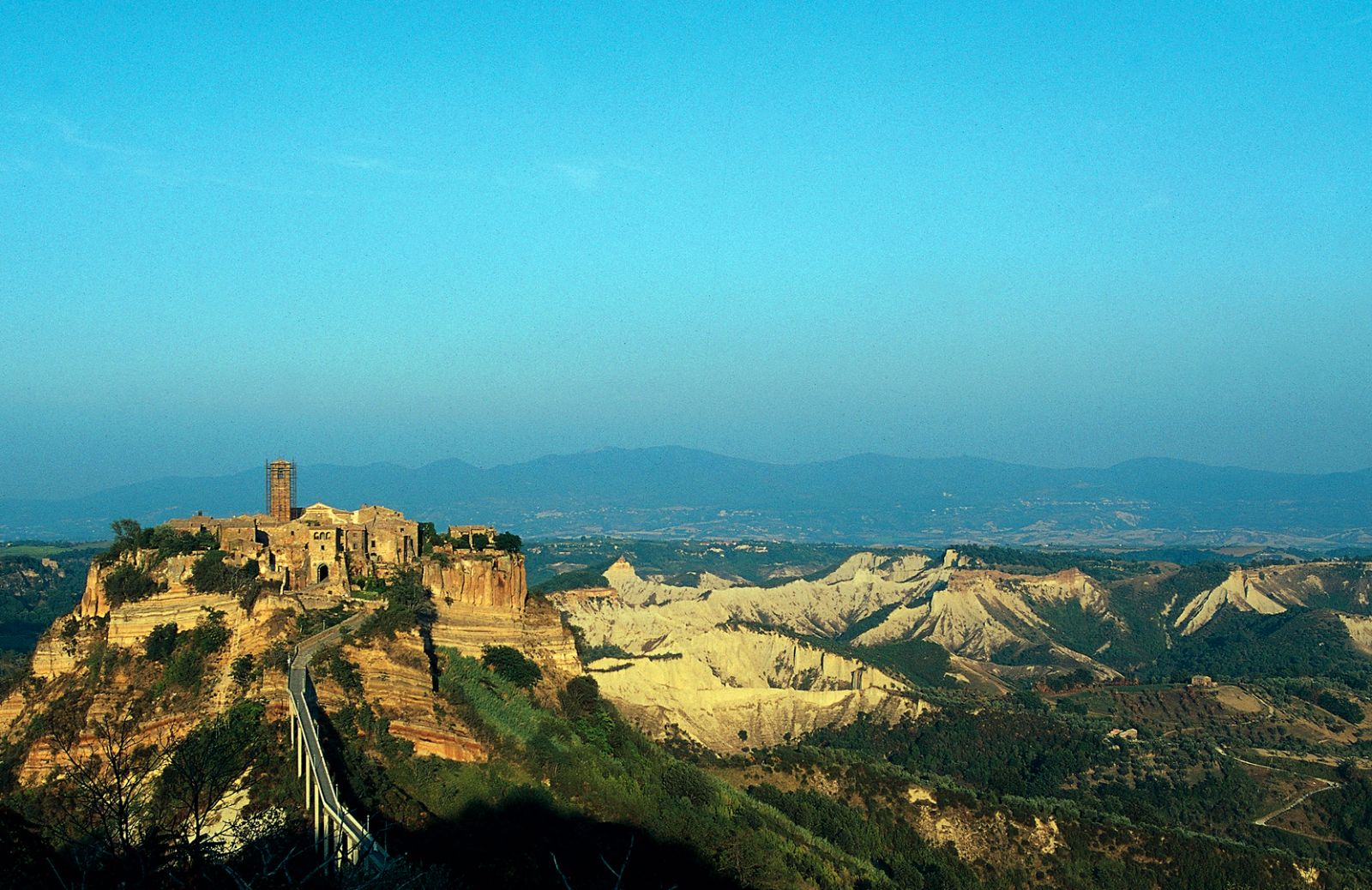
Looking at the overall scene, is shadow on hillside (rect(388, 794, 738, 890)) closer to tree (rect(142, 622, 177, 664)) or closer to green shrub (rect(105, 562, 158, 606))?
tree (rect(142, 622, 177, 664))

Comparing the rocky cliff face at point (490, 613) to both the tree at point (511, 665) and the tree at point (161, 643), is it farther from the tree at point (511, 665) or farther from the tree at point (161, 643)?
Answer: the tree at point (161, 643)

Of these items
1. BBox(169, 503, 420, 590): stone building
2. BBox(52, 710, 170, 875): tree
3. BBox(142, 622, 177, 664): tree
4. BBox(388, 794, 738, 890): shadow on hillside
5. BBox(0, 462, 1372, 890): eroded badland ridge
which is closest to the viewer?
BBox(52, 710, 170, 875): tree

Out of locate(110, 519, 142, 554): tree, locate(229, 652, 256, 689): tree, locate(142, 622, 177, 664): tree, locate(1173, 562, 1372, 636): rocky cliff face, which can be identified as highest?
locate(110, 519, 142, 554): tree

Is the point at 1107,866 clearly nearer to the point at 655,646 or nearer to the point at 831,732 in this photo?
the point at 831,732

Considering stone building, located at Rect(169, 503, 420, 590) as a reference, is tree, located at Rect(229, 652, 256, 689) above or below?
below

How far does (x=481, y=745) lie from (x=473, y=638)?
10.0 m

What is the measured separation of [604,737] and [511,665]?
4.11 meters

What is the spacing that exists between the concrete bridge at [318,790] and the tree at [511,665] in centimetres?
866

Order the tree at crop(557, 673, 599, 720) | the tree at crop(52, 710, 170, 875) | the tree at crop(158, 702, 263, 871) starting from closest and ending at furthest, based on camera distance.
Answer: the tree at crop(158, 702, 263, 871)
the tree at crop(52, 710, 170, 875)
the tree at crop(557, 673, 599, 720)

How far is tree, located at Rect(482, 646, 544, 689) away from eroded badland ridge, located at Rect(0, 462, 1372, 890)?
0.43 ft

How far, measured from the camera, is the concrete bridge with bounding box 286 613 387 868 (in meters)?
24.8

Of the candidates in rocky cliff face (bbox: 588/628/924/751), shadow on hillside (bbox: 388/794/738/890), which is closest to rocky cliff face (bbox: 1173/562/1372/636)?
rocky cliff face (bbox: 588/628/924/751)

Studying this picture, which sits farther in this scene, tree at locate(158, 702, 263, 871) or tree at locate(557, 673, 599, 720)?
tree at locate(557, 673, 599, 720)

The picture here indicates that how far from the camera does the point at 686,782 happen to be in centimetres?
4806
